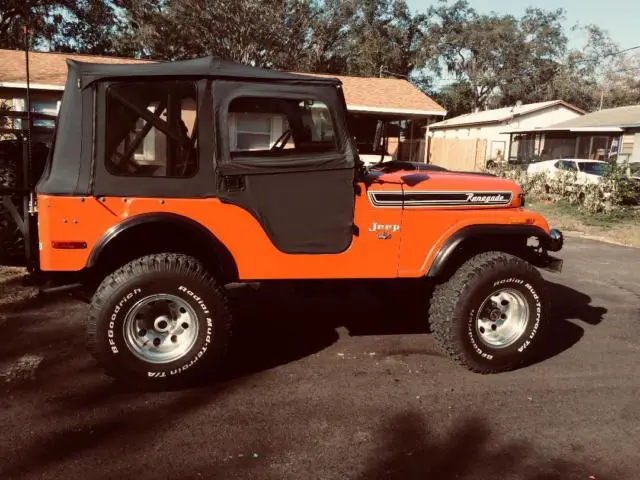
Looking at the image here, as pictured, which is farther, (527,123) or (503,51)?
(503,51)

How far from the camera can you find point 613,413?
3.72 m

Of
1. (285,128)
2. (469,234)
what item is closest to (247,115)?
(285,128)

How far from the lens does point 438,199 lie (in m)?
4.16

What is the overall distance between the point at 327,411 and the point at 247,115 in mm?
2075

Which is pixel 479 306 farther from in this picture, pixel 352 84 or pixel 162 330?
pixel 352 84

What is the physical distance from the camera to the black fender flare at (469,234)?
4086 mm

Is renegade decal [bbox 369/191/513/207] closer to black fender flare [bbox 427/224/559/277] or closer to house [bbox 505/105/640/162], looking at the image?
black fender flare [bbox 427/224/559/277]

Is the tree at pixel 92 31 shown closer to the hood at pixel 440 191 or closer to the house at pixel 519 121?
the house at pixel 519 121

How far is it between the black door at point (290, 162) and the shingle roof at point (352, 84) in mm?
14093

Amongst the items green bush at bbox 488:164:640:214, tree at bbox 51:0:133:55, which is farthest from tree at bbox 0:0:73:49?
green bush at bbox 488:164:640:214

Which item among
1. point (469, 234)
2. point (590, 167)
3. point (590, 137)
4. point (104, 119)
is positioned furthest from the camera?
point (590, 137)

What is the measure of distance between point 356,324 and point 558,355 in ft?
5.98

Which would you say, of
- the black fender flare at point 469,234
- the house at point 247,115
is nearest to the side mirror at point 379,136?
the house at point 247,115

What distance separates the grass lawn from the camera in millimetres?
11766
